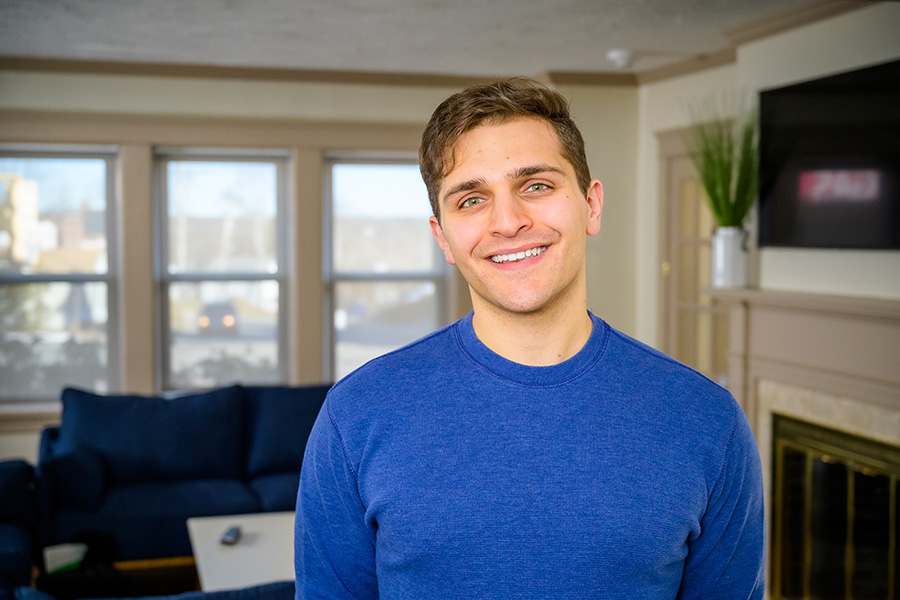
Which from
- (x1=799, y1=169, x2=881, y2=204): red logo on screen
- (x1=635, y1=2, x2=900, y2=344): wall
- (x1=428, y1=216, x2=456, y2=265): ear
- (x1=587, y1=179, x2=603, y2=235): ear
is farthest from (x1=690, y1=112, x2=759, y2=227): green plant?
(x1=428, y1=216, x2=456, y2=265): ear

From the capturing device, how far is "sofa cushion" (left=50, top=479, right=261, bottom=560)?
400 centimetres

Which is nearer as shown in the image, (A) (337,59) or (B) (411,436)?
(B) (411,436)

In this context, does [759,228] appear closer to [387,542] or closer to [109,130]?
[387,542]

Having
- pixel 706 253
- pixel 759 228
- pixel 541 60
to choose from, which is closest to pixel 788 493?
pixel 759 228

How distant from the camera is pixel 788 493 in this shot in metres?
4.09

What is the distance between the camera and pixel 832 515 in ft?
12.5

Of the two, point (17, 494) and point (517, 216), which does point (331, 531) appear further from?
point (17, 494)

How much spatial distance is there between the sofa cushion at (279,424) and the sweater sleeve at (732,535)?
3.55 metres

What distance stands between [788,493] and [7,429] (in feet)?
14.5

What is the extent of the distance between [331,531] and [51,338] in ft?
16.3

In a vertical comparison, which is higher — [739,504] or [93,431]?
[739,504]

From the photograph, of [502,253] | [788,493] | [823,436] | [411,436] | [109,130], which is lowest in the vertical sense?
[788,493]

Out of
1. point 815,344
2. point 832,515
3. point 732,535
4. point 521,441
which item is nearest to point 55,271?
point 815,344

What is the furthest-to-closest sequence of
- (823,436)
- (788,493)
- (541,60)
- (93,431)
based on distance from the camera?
(541,60) < (93,431) < (788,493) < (823,436)
